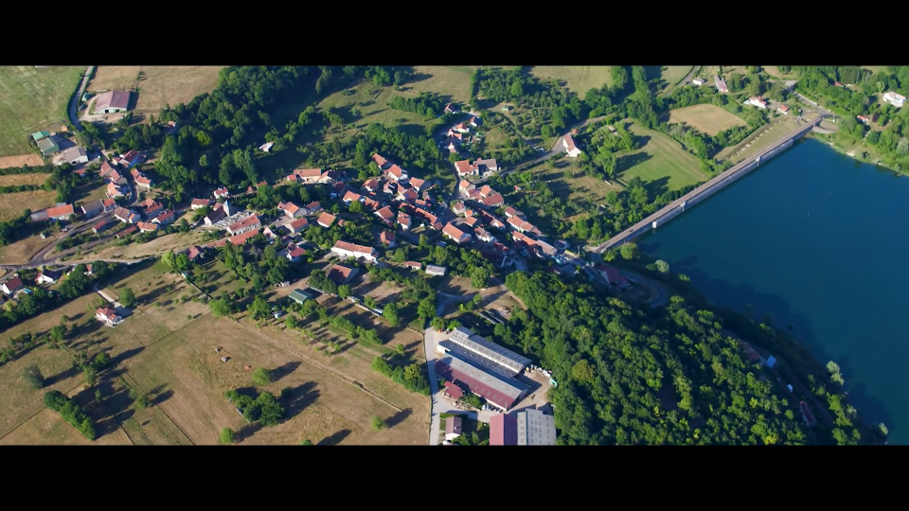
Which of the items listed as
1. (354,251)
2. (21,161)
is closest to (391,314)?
(354,251)

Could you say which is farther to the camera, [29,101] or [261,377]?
[29,101]

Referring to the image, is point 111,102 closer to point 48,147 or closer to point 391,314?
point 48,147

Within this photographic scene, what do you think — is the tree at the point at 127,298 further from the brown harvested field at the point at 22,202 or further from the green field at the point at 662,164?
the green field at the point at 662,164

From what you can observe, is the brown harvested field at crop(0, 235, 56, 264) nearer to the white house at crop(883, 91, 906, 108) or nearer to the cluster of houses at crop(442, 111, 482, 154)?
the cluster of houses at crop(442, 111, 482, 154)

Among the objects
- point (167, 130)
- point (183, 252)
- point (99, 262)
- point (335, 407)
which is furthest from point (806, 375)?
point (167, 130)

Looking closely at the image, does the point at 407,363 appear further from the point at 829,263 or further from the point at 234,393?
the point at 829,263

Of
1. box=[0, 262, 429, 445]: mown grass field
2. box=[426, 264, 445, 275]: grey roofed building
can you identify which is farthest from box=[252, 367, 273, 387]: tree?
box=[426, 264, 445, 275]: grey roofed building

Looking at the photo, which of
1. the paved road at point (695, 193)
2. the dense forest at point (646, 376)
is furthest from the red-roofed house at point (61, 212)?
the paved road at point (695, 193)
